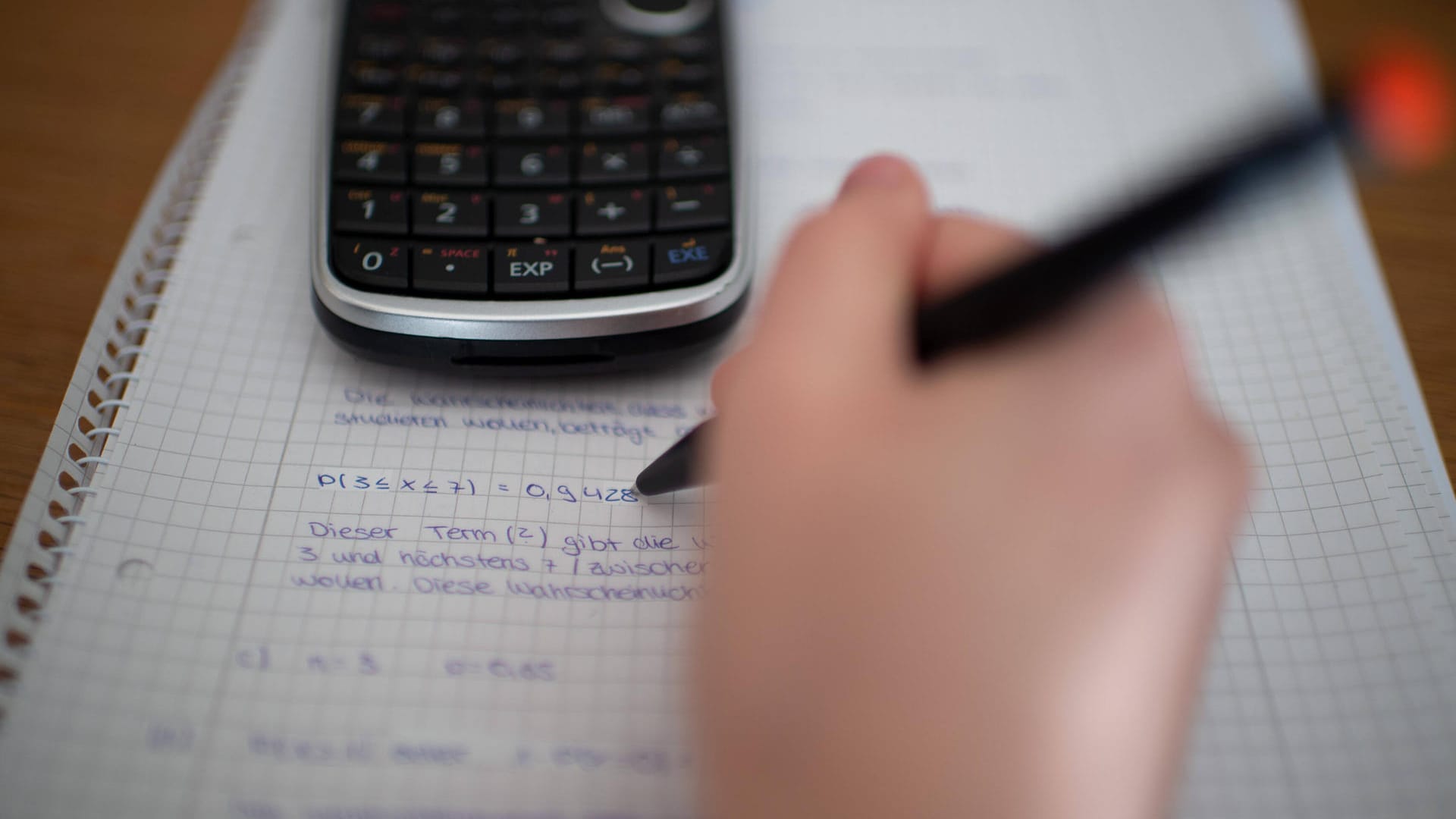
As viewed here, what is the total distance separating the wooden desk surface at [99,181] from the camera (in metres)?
0.31

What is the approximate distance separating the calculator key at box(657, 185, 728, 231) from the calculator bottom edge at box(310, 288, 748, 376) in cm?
3

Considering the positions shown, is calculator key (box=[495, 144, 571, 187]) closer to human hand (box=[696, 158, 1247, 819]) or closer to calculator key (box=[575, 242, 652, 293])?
calculator key (box=[575, 242, 652, 293])

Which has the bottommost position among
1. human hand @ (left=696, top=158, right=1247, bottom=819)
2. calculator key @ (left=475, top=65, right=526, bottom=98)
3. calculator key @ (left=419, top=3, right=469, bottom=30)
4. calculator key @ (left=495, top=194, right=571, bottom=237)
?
human hand @ (left=696, top=158, right=1247, bottom=819)

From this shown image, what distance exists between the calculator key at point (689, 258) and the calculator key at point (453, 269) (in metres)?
0.05

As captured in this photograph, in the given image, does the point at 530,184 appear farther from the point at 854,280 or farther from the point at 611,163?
the point at 854,280

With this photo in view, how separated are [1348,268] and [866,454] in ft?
0.82

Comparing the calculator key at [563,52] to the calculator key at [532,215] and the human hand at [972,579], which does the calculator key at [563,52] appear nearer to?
the calculator key at [532,215]

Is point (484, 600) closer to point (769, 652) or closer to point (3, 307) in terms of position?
A: point (769, 652)

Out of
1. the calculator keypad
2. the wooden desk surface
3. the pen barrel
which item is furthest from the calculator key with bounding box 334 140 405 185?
the pen barrel

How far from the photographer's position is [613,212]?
0.31 m

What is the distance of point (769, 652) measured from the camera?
173mm

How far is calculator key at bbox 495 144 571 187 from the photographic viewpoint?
1.03ft

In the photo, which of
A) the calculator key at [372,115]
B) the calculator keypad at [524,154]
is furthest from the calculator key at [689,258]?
the calculator key at [372,115]

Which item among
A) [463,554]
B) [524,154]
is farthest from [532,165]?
[463,554]
